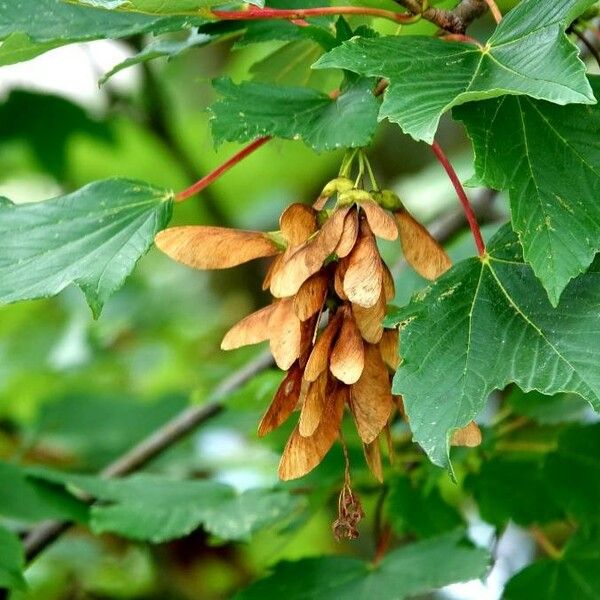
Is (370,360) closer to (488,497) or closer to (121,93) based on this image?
(488,497)

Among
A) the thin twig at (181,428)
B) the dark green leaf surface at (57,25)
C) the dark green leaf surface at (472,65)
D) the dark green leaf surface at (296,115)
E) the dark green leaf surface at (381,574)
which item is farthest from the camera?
the thin twig at (181,428)


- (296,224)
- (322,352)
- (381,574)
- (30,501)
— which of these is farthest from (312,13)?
(30,501)

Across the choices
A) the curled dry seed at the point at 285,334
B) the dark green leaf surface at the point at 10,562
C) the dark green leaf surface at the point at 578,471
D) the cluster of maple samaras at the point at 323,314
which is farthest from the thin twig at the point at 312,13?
the dark green leaf surface at the point at 10,562

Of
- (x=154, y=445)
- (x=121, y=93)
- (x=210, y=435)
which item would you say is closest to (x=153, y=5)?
(x=154, y=445)

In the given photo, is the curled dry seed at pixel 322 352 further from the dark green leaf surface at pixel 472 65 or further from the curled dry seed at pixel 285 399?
the dark green leaf surface at pixel 472 65

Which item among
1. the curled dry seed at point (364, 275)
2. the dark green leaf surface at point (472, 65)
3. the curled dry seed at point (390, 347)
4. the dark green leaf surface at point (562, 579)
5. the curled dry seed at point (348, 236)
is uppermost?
the dark green leaf surface at point (472, 65)

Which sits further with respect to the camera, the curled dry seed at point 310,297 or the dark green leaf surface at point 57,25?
the dark green leaf surface at point 57,25

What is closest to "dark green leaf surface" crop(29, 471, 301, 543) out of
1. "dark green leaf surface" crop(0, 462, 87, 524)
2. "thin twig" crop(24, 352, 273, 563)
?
"dark green leaf surface" crop(0, 462, 87, 524)

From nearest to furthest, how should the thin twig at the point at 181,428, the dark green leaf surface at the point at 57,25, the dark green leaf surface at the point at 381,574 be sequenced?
the dark green leaf surface at the point at 57,25, the dark green leaf surface at the point at 381,574, the thin twig at the point at 181,428
